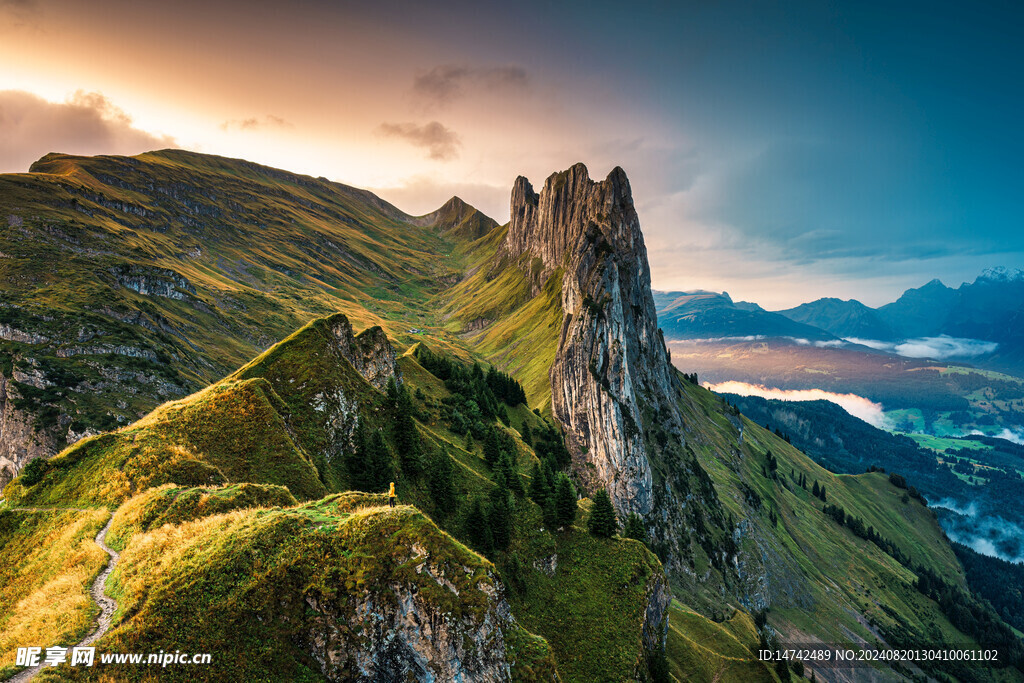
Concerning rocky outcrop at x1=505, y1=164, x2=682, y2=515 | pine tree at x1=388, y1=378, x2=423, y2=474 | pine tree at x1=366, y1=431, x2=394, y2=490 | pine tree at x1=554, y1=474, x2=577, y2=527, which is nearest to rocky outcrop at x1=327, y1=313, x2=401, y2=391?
pine tree at x1=388, y1=378, x2=423, y2=474

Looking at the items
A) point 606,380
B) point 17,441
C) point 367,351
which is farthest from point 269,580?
point 17,441

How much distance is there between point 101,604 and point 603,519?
156ft

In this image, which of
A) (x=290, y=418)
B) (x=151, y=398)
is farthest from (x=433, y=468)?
(x=151, y=398)

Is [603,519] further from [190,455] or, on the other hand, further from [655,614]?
[190,455]

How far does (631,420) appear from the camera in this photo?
154 m

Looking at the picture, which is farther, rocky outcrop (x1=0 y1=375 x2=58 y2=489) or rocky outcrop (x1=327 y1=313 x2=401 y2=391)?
rocky outcrop (x1=0 y1=375 x2=58 y2=489)

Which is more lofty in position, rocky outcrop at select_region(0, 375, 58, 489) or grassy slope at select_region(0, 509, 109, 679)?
grassy slope at select_region(0, 509, 109, 679)

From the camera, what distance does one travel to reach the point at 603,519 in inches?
2127

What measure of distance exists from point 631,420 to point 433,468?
117 meters

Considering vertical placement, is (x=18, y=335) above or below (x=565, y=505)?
above

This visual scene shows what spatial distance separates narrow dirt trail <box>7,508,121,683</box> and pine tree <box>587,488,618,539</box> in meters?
45.9

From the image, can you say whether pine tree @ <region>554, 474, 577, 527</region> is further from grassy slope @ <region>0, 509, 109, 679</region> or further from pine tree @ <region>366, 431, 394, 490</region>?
grassy slope @ <region>0, 509, 109, 679</region>

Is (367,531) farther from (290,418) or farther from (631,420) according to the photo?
(631,420)

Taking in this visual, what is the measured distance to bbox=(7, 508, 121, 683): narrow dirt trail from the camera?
16875 mm
